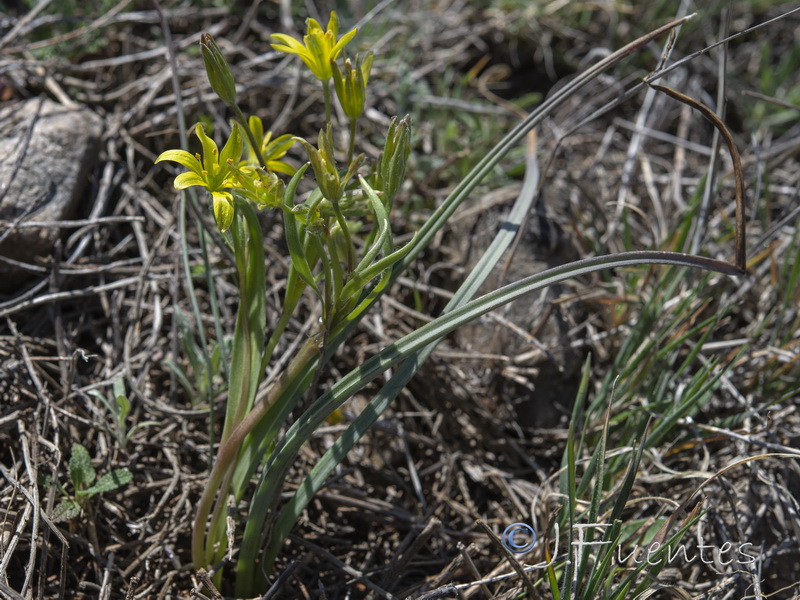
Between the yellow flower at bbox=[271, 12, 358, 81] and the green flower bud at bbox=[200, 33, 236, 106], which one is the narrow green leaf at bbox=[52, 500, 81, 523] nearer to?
the green flower bud at bbox=[200, 33, 236, 106]

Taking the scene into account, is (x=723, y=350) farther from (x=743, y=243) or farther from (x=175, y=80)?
(x=175, y=80)

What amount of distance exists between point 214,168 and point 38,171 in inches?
43.0

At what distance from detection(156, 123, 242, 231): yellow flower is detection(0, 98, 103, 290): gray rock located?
0.93m

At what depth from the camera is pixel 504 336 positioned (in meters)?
2.17

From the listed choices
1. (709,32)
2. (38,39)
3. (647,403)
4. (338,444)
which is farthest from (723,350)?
(38,39)

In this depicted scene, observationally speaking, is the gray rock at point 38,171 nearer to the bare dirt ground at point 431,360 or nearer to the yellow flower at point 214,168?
the bare dirt ground at point 431,360

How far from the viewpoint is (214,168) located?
1.29 metres

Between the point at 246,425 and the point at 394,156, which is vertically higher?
the point at 394,156

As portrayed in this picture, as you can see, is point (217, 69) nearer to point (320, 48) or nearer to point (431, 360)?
point (320, 48)

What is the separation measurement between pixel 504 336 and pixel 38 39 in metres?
2.04

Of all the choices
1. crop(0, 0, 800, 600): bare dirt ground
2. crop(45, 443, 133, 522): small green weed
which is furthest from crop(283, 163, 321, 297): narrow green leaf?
crop(45, 443, 133, 522): small green weed

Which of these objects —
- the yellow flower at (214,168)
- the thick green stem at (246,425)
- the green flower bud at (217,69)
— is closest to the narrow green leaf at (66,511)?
the thick green stem at (246,425)

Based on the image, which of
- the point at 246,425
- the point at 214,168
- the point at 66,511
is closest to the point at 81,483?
the point at 66,511

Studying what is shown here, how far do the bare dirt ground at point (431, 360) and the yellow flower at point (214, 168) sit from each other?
52 cm
